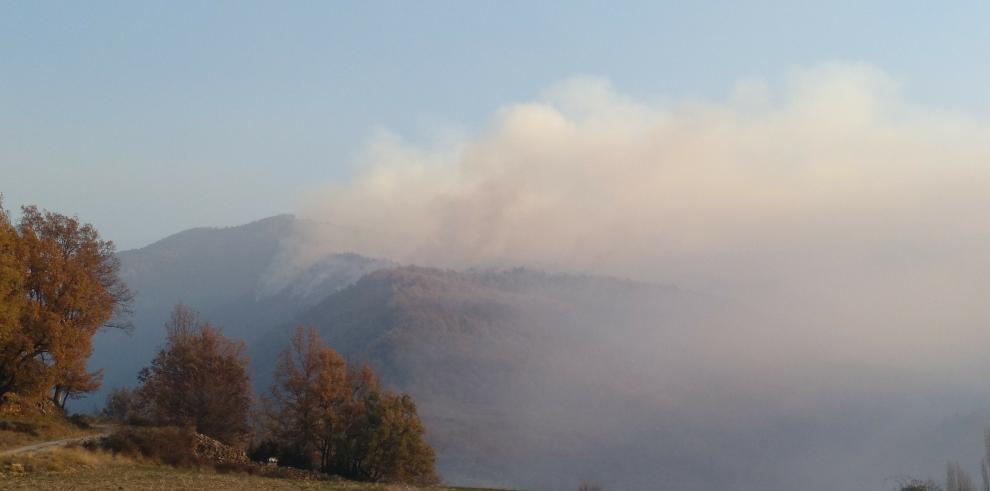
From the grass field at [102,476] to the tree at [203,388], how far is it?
57.6 feet

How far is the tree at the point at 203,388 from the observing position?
6000 centimetres

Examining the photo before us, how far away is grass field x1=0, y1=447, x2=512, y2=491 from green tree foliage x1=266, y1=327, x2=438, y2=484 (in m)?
20.5

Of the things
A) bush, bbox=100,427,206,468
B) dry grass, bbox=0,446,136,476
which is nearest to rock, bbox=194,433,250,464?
bush, bbox=100,427,206,468

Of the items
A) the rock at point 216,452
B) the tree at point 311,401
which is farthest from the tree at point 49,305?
the tree at point 311,401

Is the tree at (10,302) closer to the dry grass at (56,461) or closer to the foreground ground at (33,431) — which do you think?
the foreground ground at (33,431)

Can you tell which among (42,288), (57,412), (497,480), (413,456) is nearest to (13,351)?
(42,288)

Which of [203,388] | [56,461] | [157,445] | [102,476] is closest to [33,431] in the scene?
[157,445]

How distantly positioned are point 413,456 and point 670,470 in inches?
4415

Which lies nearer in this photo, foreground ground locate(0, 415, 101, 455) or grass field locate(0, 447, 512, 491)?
grass field locate(0, 447, 512, 491)

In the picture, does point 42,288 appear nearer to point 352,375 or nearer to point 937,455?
point 352,375

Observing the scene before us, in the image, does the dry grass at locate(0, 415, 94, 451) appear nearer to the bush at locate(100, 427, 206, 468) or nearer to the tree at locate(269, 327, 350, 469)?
the bush at locate(100, 427, 206, 468)

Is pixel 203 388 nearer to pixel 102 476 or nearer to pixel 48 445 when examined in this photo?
pixel 48 445

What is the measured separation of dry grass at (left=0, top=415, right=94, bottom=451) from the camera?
41.4m

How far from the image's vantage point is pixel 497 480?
133 meters
